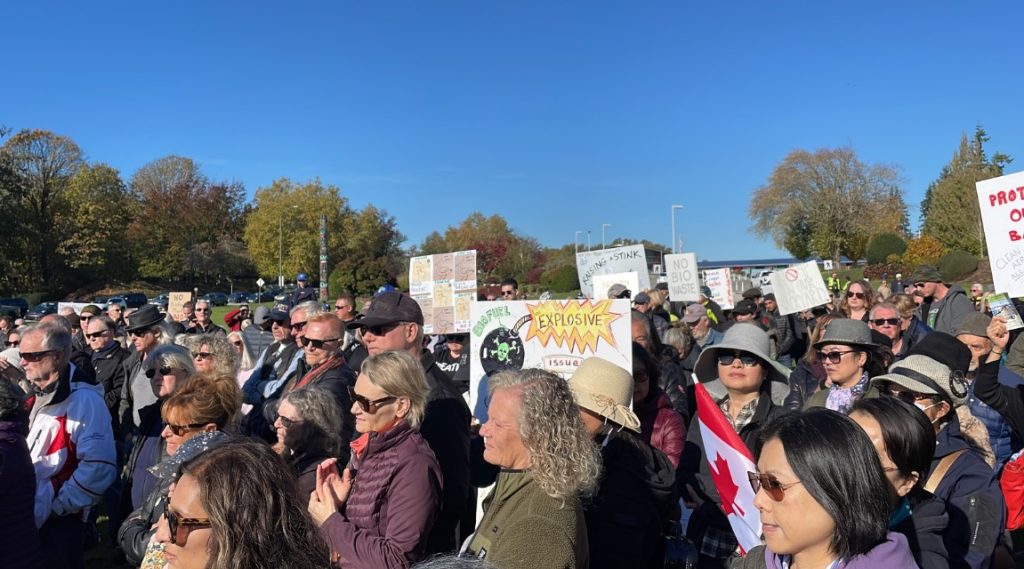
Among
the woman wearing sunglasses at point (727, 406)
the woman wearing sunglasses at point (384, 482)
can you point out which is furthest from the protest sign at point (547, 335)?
the woman wearing sunglasses at point (384, 482)

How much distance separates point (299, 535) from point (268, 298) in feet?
212

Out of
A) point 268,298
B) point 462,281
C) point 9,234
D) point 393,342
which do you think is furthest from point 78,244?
point 393,342

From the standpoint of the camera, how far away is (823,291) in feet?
35.0

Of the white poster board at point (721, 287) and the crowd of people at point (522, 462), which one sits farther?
the white poster board at point (721, 287)

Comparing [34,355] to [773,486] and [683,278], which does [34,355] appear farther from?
[683,278]

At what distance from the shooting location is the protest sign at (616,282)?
41.9 feet

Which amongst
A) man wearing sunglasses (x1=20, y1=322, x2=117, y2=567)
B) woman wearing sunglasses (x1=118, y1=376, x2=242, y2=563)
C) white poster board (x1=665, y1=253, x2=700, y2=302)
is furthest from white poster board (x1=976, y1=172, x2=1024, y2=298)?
white poster board (x1=665, y1=253, x2=700, y2=302)

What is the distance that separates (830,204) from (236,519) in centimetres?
6588

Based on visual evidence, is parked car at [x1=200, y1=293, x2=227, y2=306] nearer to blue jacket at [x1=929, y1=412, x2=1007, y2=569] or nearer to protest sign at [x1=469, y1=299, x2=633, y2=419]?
protest sign at [x1=469, y1=299, x2=633, y2=419]

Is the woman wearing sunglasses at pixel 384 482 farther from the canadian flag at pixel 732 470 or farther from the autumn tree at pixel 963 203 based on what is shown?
the autumn tree at pixel 963 203

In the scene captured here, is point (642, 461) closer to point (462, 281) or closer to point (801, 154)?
point (462, 281)

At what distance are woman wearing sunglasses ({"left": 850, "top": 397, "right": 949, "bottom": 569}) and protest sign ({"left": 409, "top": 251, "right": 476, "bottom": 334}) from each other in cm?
726

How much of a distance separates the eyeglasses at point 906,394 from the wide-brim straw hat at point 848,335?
736mm

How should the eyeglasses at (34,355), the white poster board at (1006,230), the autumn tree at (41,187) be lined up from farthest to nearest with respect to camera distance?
the autumn tree at (41,187) < the white poster board at (1006,230) < the eyeglasses at (34,355)
